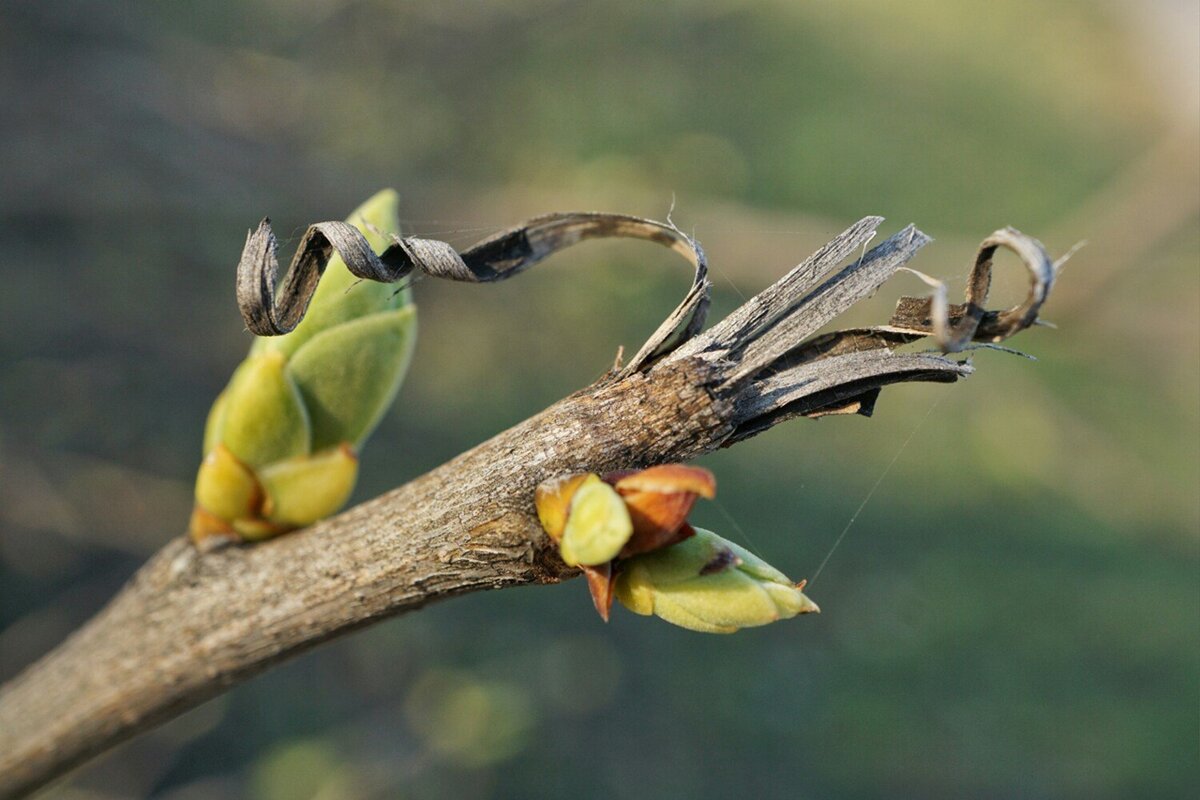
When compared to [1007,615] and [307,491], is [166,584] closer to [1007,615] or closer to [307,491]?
[307,491]

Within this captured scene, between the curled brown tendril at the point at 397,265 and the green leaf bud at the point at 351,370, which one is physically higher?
the curled brown tendril at the point at 397,265

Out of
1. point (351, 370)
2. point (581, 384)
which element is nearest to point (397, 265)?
point (351, 370)

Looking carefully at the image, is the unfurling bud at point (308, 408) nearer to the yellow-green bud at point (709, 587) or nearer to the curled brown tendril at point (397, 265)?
the curled brown tendril at point (397, 265)

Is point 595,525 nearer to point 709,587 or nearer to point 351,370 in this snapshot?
point 709,587

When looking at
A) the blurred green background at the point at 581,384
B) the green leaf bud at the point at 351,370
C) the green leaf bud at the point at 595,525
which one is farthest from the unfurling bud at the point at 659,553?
the blurred green background at the point at 581,384

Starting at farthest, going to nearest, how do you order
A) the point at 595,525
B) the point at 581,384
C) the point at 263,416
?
1. the point at 581,384
2. the point at 263,416
3. the point at 595,525

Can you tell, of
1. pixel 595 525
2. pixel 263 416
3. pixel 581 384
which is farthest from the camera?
pixel 581 384
